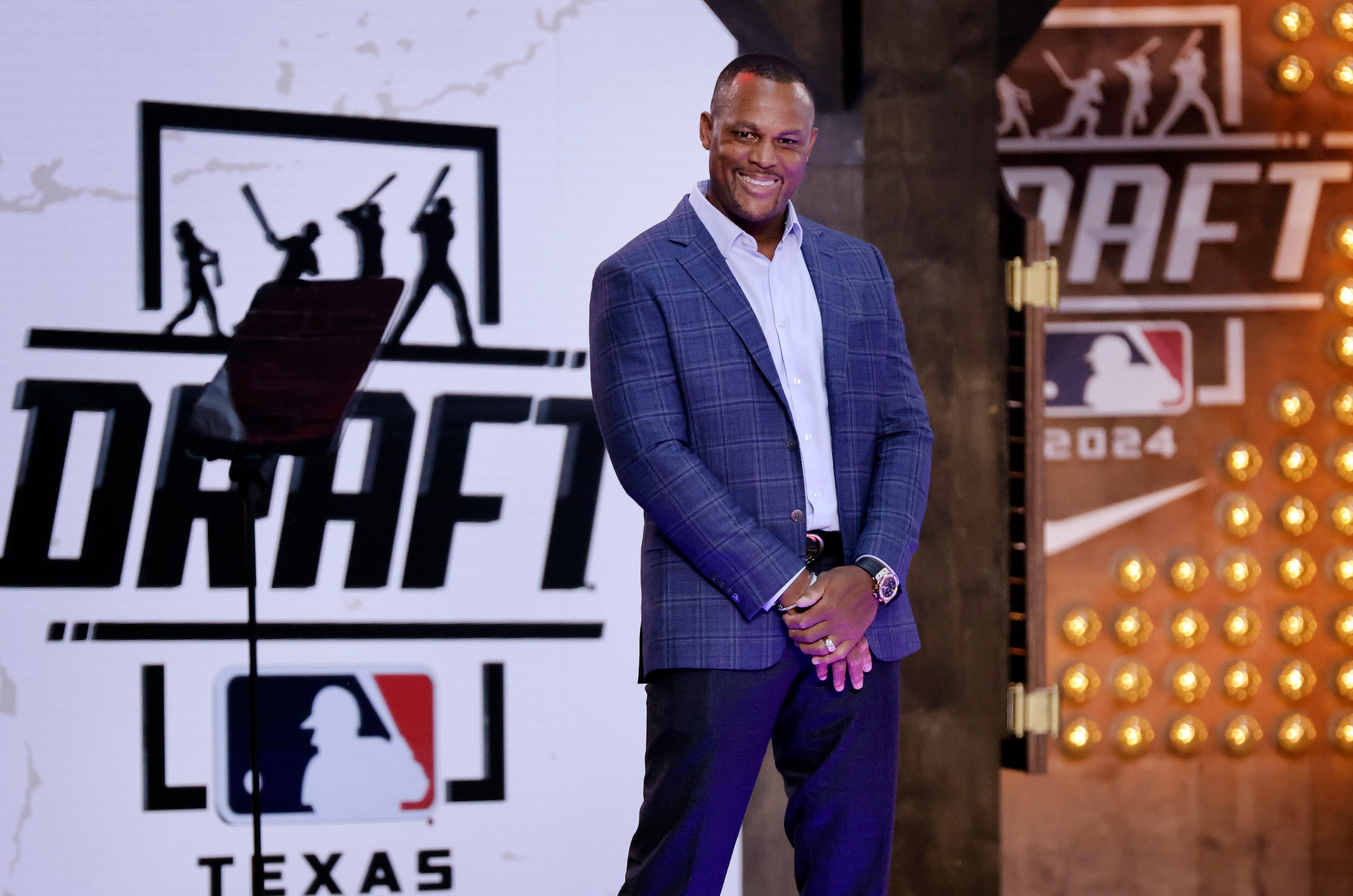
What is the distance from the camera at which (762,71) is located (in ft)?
6.09

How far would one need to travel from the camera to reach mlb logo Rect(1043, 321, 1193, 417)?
11.8 feet

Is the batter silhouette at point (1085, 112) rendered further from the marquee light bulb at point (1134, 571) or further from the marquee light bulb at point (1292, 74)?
the marquee light bulb at point (1134, 571)

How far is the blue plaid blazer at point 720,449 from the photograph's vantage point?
1.75m

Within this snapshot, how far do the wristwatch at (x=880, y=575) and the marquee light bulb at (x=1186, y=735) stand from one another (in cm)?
213

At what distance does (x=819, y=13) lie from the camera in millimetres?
3016

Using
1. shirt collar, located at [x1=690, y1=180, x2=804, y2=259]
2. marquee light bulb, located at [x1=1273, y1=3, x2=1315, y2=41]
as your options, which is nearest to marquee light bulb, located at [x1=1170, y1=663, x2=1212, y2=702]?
marquee light bulb, located at [x1=1273, y1=3, x2=1315, y2=41]

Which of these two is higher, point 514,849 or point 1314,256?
point 1314,256

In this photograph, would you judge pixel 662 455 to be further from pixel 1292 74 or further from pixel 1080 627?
pixel 1292 74

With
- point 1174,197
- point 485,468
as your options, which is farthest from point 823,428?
point 1174,197

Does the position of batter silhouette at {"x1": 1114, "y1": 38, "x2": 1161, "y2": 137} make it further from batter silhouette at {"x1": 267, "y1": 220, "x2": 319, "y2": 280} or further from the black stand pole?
the black stand pole

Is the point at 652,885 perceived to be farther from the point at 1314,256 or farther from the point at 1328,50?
the point at 1328,50

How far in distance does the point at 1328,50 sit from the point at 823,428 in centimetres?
262

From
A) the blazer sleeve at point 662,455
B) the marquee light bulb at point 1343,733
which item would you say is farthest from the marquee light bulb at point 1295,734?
the blazer sleeve at point 662,455

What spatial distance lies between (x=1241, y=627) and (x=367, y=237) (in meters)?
2.54
